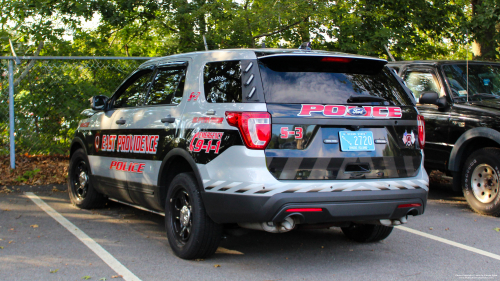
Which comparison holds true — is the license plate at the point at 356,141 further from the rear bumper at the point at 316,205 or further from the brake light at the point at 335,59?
the brake light at the point at 335,59

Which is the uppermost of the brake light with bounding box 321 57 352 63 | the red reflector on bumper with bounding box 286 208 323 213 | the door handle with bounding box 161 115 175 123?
the brake light with bounding box 321 57 352 63

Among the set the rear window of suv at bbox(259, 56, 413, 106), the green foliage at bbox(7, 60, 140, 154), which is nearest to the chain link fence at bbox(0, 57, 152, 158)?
the green foliage at bbox(7, 60, 140, 154)

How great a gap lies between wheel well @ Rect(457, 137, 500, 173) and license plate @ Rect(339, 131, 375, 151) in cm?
345

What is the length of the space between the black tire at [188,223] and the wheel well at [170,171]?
183 mm

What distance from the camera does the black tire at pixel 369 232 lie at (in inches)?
207

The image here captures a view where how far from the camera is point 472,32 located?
11.9 m

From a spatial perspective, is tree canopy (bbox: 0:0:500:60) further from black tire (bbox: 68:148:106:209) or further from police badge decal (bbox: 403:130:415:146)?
police badge decal (bbox: 403:130:415:146)

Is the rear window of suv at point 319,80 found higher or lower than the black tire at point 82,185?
higher

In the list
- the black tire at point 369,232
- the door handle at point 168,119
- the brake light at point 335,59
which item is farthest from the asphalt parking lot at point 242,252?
the brake light at point 335,59

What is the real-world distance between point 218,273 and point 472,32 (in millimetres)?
9956

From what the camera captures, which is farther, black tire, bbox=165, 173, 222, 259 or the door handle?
the door handle

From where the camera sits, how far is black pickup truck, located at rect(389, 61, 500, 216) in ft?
22.2

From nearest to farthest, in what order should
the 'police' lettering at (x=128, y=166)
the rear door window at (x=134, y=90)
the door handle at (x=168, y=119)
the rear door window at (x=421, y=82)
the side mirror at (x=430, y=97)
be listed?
the door handle at (x=168, y=119), the 'police' lettering at (x=128, y=166), the rear door window at (x=134, y=90), the side mirror at (x=430, y=97), the rear door window at (x=421, y=82)

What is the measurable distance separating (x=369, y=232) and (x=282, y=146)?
1857 millimetres
